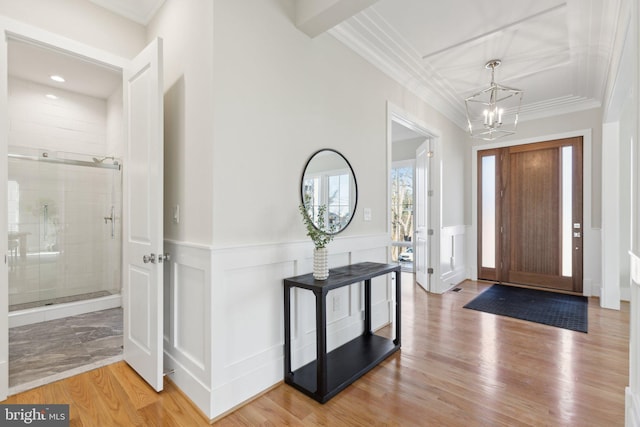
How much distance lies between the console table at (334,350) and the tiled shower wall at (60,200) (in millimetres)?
3025

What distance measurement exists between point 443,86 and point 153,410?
4.34 m

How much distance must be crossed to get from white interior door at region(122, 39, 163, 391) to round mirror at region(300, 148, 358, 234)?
3.39ft

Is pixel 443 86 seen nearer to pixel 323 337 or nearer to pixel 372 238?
pixel 372 238

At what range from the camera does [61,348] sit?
2.59 m

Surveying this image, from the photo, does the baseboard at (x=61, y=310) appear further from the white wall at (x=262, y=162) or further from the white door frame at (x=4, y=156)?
the white wall at (x=262, y=162)

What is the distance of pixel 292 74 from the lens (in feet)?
7.45

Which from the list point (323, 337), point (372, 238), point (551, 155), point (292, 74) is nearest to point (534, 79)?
point (551, 155)

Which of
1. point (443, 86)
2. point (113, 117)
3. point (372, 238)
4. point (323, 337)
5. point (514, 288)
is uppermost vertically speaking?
point (443, 86)

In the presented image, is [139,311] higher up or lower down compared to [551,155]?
lower down

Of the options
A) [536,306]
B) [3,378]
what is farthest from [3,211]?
[536,306]

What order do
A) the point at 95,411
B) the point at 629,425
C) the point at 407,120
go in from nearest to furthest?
the point at 629,425 < the point at 95,411 < the point at 407,120

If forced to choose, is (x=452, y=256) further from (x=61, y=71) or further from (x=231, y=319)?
(x=61, y=71)

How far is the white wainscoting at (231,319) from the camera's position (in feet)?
5.86

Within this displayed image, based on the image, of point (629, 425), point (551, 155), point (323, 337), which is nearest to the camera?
point (629, 425)
